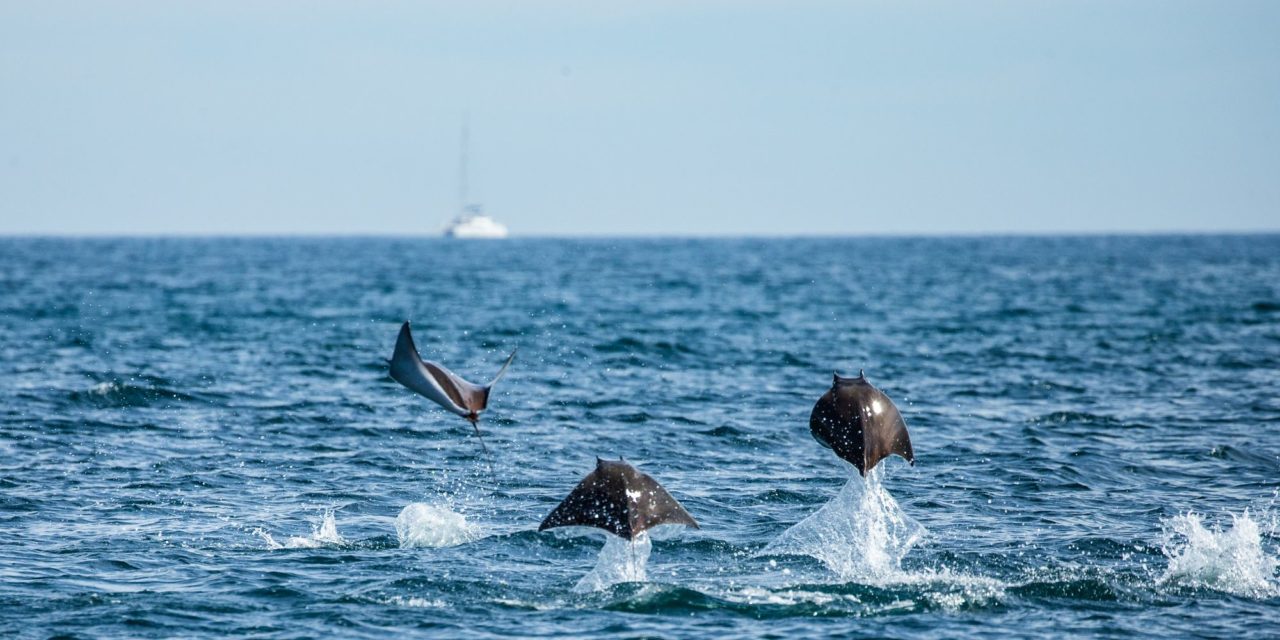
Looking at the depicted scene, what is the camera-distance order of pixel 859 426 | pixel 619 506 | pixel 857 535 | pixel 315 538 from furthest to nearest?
pixel 857 535
pixel 315 538
pixel 859 426
pixel 619 506

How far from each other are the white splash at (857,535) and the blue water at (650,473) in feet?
0.21

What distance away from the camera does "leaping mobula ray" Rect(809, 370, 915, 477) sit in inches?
596

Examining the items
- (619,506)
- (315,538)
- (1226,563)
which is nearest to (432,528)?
(315,538)

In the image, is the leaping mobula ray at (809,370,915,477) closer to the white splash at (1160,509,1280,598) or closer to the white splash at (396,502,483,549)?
the white splash at (1160,509,1280,598)

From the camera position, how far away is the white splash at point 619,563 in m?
14.2

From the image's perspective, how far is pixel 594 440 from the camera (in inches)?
913

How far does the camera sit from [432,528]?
1625 centimetres

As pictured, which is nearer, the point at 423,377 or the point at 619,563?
the point at 619,563

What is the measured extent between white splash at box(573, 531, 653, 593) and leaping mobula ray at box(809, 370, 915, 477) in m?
2.34

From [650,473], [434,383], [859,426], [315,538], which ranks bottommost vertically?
[315,538]

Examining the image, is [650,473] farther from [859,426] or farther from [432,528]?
[859,426]

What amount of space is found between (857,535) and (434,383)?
17.0 feet

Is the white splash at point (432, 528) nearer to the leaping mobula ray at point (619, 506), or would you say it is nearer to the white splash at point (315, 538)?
the white splash at point (315, 538)

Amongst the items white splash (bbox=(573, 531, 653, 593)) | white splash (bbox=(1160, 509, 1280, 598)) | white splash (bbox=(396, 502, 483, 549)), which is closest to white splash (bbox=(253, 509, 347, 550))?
Result: white splash (bbox=(396, 502, 483, 549))
